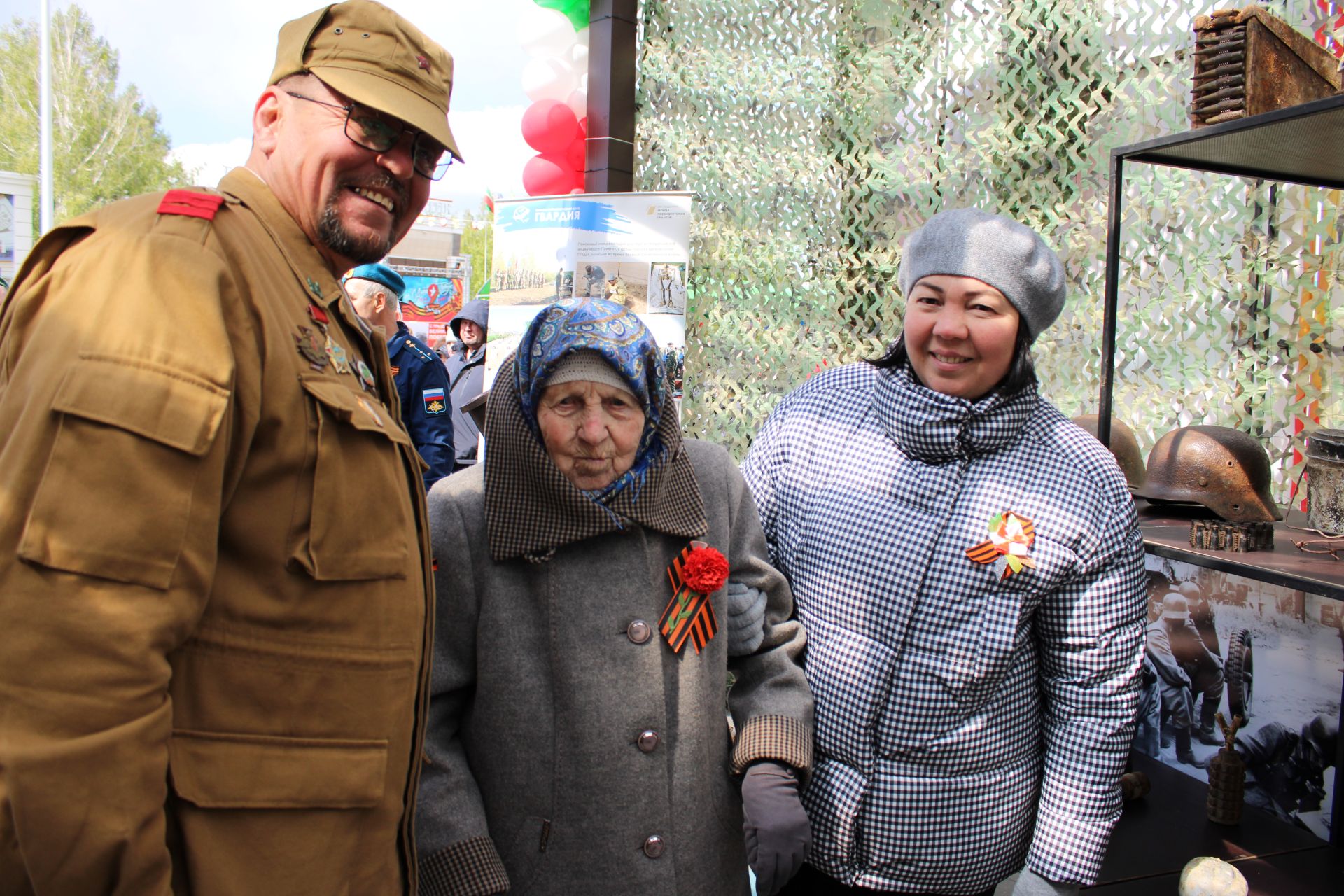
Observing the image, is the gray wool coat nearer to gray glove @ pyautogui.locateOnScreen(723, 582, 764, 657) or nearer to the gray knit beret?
gray glove @ pyautogui.locateOnScreen(723, 582, 764, 657)

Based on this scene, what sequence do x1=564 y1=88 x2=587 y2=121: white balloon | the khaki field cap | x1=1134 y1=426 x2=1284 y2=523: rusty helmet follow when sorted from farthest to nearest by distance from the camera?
x1=564 y1=88 x2=587 y2=121: white balloon, x1=1134 y1=426 x2=1284 y2=523: rusty helmet, the khaki field cap

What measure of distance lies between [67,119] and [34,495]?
31519 mm

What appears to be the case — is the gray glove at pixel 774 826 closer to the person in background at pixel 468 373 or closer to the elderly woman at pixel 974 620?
the elderly woman at pixel 974 620

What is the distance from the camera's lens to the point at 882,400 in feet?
6.50

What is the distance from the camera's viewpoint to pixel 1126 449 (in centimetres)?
295

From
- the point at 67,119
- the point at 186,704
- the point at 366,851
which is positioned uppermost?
the point at 67,119

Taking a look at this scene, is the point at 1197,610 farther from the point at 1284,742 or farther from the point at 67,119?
the point at 67,119

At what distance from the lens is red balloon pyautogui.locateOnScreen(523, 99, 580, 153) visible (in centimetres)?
462

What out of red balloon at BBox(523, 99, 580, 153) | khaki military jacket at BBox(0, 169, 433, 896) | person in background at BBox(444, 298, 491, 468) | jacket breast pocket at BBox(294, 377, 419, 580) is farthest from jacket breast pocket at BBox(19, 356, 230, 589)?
red balloon at BBox(523, 99, 580, 153)

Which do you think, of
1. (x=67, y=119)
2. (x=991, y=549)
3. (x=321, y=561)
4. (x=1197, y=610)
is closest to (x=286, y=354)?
(x=321, y=561)

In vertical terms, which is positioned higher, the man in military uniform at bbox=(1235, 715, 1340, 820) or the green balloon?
the green balloon

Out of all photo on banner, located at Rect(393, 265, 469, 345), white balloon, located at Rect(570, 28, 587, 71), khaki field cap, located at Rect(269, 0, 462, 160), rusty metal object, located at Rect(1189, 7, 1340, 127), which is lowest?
khaki field cap, located at Rect(269, 0, 462, 160)

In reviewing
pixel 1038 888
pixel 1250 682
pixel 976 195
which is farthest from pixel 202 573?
pixel 976 195

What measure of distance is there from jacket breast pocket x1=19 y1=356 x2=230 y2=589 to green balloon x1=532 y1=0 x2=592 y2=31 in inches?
160
